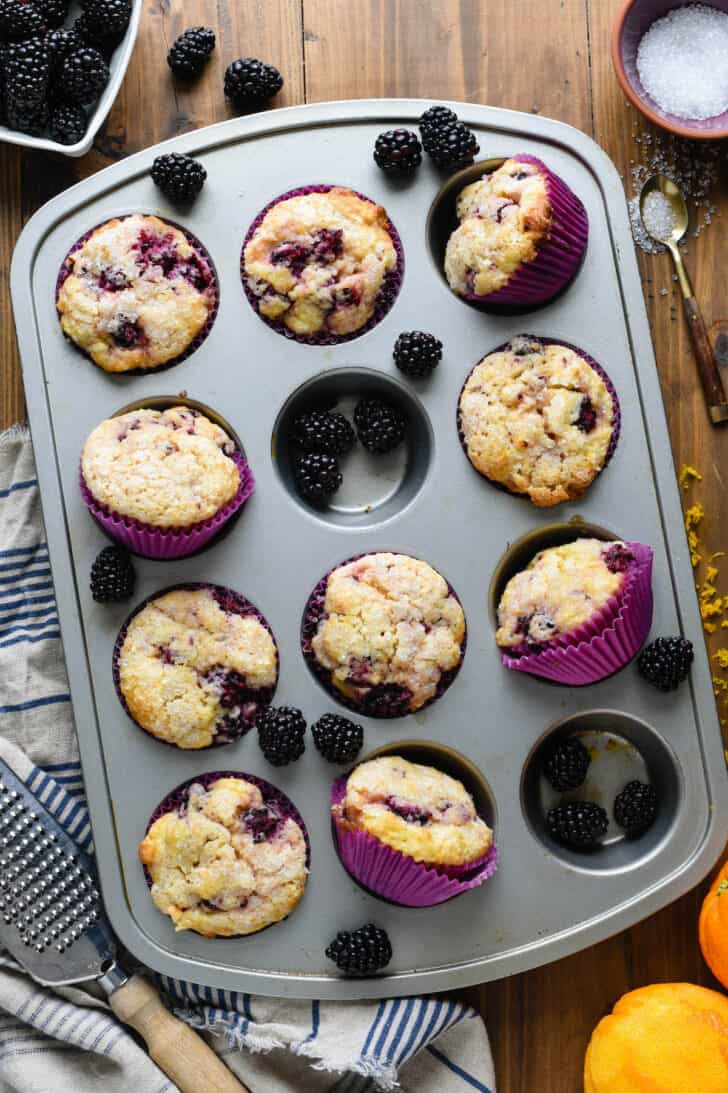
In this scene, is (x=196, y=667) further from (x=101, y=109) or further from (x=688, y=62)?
(x=688, y=62)

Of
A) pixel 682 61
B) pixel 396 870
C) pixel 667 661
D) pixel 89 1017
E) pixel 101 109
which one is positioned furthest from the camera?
pixel 682 61

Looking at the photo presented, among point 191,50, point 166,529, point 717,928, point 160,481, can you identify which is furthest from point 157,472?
point 717,928

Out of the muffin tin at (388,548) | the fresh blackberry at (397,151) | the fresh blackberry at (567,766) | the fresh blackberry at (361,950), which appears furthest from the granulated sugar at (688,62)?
the fresh blackberry at (361,950)

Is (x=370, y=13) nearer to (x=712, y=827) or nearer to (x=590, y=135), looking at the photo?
(x=590, y=135)

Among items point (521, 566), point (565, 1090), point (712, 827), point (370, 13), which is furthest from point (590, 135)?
point (565, 1090)

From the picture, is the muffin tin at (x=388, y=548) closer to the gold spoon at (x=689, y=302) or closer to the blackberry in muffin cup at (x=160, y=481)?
the blackberry in muffin cup at (x=160, y=481)

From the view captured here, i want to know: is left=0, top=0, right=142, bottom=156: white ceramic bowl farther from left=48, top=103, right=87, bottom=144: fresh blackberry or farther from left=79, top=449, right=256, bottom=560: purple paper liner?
left=79, top=449, right=256, bottom=560: purple paper liner
